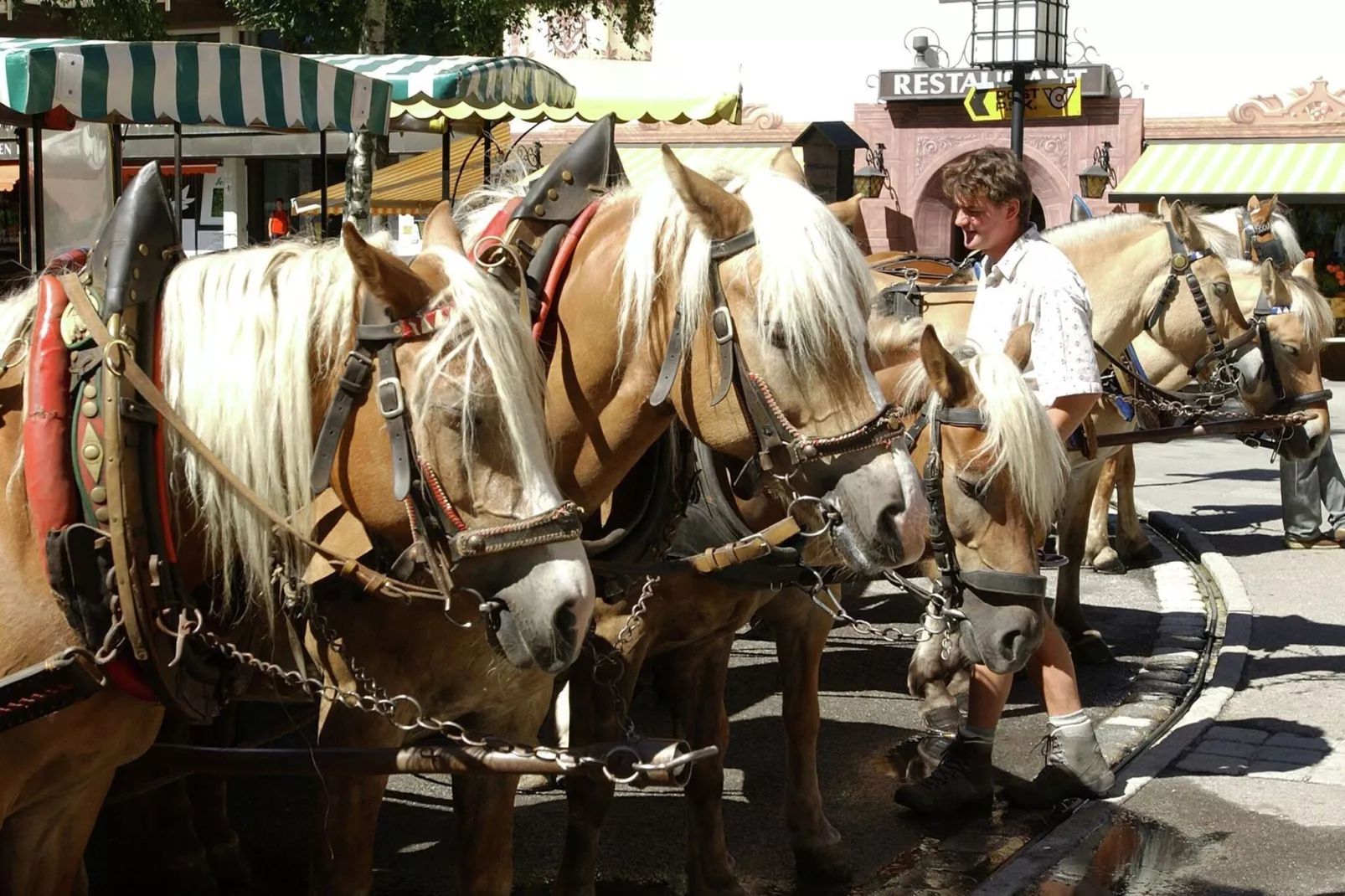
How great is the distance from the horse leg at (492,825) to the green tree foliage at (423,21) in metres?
16.3

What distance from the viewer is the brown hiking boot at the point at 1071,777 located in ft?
16.6

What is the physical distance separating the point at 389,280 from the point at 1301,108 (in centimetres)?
1977

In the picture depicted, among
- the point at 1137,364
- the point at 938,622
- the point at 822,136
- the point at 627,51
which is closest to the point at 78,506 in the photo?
the point at 938,622

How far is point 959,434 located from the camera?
169 inches

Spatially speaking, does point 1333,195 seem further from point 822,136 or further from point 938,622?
point 938,622

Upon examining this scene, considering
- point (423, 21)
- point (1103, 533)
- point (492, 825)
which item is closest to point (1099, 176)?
point (1103, 533)

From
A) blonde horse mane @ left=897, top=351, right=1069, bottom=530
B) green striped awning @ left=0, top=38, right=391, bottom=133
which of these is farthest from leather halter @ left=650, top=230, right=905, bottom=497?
green striped awning @ left=0, top=38, right=391, bottom=133

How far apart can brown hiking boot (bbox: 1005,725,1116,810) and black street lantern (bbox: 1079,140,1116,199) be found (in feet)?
43.8

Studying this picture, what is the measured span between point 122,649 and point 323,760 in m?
0.54

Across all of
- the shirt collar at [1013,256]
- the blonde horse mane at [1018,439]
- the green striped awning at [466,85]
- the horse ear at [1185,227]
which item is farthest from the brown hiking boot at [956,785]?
the green striped awning at [466,85]

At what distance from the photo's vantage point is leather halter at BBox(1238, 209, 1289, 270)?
8.09 meters

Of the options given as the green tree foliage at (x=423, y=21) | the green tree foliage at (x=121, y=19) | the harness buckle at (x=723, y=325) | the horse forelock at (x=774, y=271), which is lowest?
the harness buckle at (x=723, y=325)

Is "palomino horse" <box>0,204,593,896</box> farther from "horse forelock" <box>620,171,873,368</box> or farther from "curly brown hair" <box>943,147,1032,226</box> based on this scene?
"curly brown hair" <box>943,147,1032,226</box>

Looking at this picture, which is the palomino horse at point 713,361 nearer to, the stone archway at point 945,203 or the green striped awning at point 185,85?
the green striped awning at point 185,85
